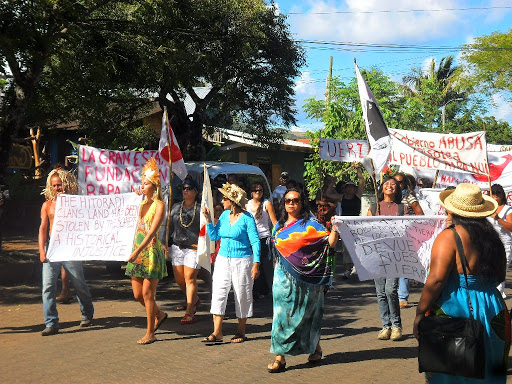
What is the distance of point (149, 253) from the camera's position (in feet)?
24.7

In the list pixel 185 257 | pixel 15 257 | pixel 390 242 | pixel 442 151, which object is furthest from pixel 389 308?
pixel 15 257

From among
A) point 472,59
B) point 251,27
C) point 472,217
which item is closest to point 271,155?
point 472,59

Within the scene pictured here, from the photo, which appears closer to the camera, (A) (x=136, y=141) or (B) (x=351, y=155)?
(B) (x=351, y=155)

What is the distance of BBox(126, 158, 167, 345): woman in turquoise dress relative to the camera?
7.46 meters

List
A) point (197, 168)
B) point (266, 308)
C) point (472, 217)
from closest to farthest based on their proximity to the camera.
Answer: point (472, 217)
point (266, 308)
point (197, 168)

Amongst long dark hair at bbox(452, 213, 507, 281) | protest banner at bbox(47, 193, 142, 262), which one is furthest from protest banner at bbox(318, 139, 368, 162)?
long dark hair at bbox(452, 213, 507, 281)

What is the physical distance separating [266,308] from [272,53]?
13060 millimetres

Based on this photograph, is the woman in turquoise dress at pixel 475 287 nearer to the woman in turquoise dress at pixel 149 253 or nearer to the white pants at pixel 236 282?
the white pants at pixel 236 282

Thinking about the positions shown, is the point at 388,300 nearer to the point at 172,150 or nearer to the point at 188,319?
the point at 188,319

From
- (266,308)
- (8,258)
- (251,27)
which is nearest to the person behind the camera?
(266,308)

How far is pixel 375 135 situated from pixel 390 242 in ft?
7.70

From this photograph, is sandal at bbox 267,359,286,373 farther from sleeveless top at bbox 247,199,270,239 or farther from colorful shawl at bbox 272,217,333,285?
sleeveless top at bbox 247,199,270,239

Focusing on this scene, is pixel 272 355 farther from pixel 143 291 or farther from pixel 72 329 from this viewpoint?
pixel 72 329

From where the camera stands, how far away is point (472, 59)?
34438 mm
